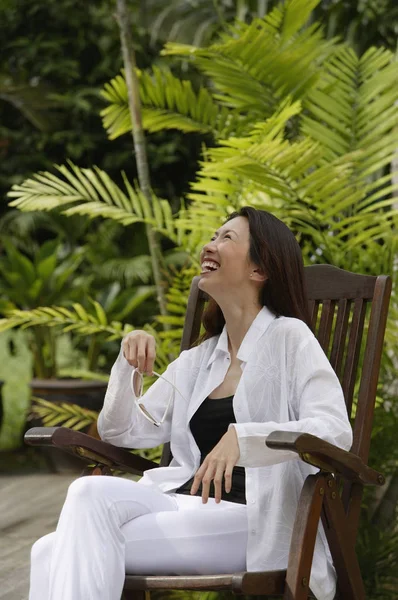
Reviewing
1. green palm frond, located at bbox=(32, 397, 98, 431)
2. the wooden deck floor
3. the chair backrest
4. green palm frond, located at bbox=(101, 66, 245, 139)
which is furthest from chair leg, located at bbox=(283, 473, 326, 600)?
green palm frond, located at bbox=(101, 66, 245, 139)

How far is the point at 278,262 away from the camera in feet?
6.92

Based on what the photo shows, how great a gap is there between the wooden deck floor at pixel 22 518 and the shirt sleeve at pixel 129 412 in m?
1.13

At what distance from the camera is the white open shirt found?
1.86 m

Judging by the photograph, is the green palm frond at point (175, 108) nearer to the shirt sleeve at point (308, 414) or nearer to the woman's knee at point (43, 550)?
the shirt sleeve at point (308, 414)

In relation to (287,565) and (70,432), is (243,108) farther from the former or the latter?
(287,565)

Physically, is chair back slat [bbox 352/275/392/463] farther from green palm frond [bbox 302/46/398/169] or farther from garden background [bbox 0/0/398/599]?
green palm frond [bbox 302/46/398/169]

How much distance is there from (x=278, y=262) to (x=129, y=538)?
2.26ft

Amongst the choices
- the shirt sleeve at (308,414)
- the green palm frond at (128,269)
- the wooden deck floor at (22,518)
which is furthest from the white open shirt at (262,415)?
the green palm frond at (128,269)

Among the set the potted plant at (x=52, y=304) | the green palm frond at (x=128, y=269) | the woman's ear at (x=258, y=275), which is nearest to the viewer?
the woman's ear at (x=258, y=275)

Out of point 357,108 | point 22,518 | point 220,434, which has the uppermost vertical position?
point 357,108

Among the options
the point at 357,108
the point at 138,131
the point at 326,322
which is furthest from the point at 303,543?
the point at 138,131

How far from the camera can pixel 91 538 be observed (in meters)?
1.83

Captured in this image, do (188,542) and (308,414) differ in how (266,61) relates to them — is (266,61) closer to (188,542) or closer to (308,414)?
(308,414)

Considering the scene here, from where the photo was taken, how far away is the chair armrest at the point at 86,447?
6.63ft
